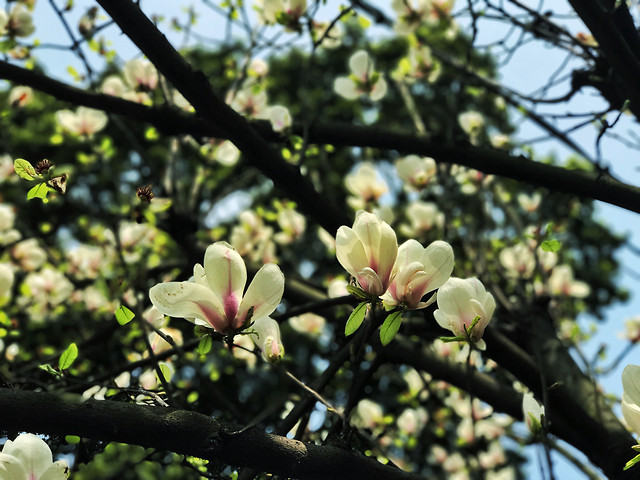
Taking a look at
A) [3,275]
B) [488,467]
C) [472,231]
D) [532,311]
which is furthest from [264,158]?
[488,467]

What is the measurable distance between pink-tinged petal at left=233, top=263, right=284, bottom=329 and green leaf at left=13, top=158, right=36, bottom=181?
1.69 feet

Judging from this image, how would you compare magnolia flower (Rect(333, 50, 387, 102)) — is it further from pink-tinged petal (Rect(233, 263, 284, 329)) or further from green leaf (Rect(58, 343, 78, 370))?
green leaf (Rect(58, 343, 78, 370))

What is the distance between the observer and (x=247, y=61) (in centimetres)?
279

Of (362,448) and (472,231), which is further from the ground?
(472,231)

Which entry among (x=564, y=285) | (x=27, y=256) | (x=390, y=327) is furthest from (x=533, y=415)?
(x=27, y=256)

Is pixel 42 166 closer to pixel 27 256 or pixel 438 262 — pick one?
pixel 438 262

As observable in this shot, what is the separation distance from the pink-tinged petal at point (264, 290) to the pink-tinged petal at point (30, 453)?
1.35ft

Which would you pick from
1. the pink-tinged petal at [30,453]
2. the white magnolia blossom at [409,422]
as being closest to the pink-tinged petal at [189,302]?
the pink-tinged petal at [30,453]

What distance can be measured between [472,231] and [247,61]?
4.68 feet

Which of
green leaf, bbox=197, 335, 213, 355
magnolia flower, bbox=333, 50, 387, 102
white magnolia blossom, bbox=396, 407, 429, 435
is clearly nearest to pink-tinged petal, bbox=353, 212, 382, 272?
green leaf, bbox=197, 335, 213, 355

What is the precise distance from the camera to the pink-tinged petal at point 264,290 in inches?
43.9

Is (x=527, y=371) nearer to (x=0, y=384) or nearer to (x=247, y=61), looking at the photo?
(x=0, y=384)

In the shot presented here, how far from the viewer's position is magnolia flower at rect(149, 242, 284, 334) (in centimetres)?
108

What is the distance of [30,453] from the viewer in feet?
3.55
